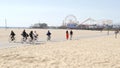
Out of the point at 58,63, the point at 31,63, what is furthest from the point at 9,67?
the point at 58,63

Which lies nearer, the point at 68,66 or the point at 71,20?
the point at 68,66

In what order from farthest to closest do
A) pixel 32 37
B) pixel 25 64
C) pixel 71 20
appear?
pixel 71 20, pixel 32 37, pixel 25 64

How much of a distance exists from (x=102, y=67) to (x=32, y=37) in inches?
573

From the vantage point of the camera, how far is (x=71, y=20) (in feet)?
606

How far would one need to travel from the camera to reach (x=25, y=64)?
1059 cm

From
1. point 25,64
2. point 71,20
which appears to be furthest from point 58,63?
point 71,20

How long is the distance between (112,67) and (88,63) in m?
1.20

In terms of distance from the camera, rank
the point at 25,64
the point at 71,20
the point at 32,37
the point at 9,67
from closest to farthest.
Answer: the point at 9,67 < the point at 25,64 < the point at 32,37 < the point at 71,20

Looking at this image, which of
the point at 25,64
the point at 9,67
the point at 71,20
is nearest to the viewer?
the point at 9,67

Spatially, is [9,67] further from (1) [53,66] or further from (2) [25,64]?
(1) [53,66]

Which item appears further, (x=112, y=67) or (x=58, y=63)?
(x=58, y=63)

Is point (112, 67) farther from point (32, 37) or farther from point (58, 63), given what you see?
point (32, 37)

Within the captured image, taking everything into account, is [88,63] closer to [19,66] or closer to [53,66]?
[53,66]

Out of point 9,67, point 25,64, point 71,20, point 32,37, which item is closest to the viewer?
point 9,67
